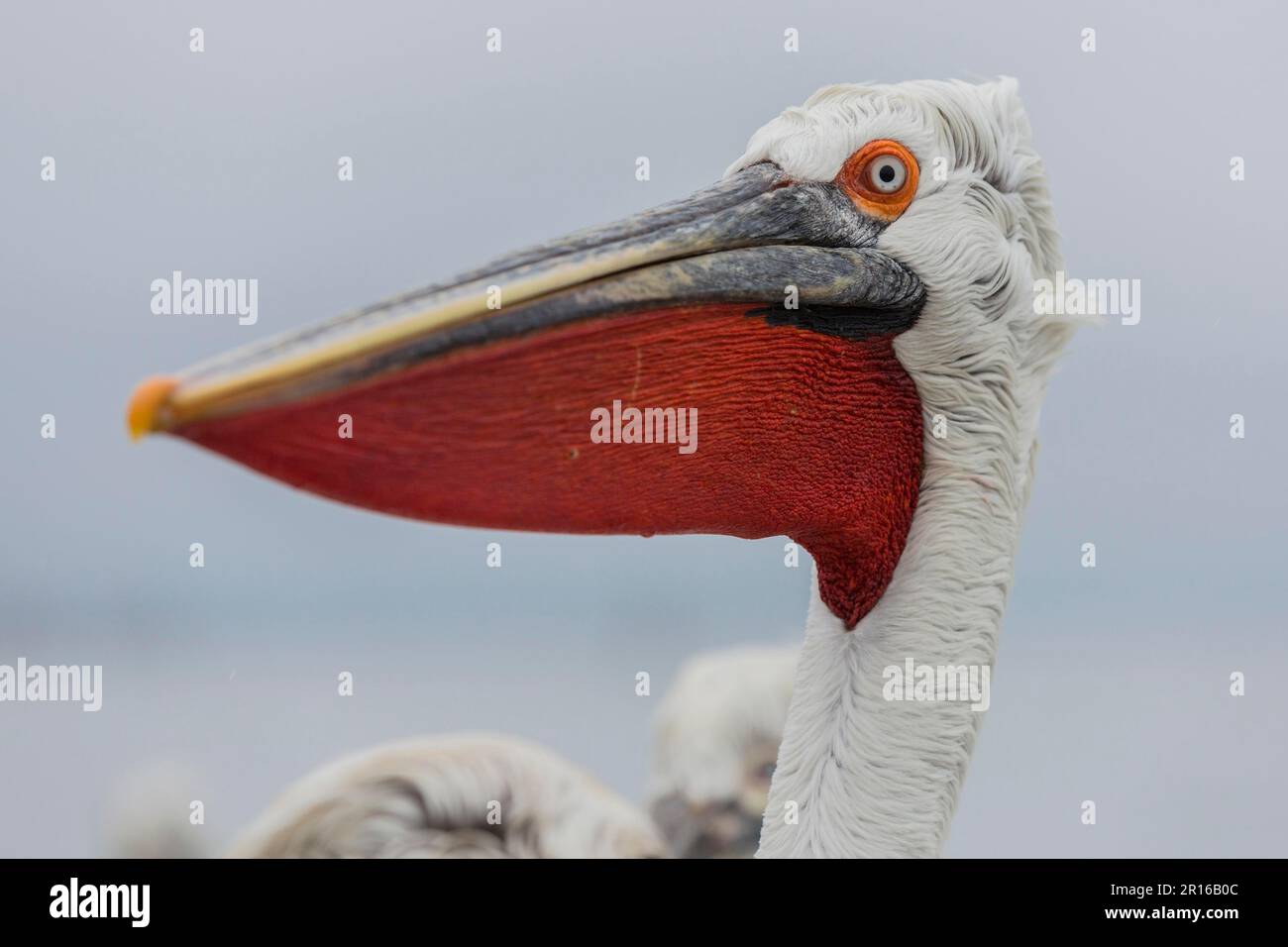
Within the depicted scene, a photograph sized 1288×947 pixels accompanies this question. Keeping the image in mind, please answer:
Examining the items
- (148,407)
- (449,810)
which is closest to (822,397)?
(148,407)

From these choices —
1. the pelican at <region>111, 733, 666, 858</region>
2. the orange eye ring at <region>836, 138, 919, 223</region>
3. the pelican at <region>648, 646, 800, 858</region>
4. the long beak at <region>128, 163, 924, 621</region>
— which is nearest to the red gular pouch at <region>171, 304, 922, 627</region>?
the long beak at <region>128, 163, 924, 621</region>

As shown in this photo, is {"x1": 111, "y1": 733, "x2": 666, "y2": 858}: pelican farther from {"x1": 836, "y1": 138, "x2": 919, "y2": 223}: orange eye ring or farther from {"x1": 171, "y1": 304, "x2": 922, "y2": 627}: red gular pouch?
{"x1": 836, "y1": 138, "x2": 919, "y2": 223}: orange eye ring

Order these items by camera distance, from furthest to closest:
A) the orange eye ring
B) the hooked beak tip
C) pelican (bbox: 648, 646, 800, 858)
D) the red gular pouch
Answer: pelican (bbox: 648, 646, 800, 858)
the orange eye ring
the red gular pouch
the hooked beak tip
